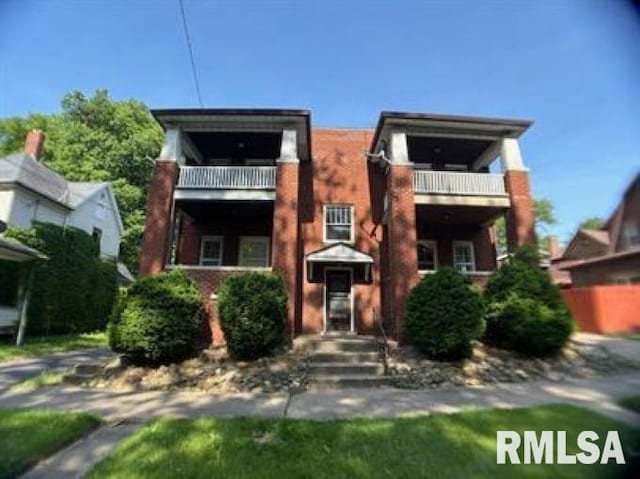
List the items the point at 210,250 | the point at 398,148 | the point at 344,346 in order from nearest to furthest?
the point at 344,346
the point at 398,148
the point at 210,250

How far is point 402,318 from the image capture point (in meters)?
11.6

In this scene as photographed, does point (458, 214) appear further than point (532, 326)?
Yes

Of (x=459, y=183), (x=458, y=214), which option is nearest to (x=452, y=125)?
(x=459, y=183)

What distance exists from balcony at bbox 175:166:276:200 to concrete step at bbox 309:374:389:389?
6429 mm

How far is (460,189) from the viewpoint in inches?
533

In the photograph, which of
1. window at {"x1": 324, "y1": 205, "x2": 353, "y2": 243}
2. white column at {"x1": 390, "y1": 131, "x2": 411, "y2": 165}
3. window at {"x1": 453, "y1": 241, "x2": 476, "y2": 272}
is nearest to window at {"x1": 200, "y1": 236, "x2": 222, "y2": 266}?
window at {"x1": 324, "y1": 205, "x2": 353, "y2": 243}

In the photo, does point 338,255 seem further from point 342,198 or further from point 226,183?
point 226,183

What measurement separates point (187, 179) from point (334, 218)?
17.6ft

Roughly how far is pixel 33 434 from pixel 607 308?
6255mm

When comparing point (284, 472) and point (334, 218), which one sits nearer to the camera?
point (284, 472)

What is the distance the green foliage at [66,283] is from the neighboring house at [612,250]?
19598 mm

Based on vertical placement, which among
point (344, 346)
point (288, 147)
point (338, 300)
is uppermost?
point (288, 147)

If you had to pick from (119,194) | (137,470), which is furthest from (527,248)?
(119,194)

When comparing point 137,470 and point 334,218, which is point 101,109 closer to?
point 334,218
